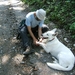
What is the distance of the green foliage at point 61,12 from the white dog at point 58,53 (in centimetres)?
130

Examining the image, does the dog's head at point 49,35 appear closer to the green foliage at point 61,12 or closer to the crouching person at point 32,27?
the crouching person at point 32,27

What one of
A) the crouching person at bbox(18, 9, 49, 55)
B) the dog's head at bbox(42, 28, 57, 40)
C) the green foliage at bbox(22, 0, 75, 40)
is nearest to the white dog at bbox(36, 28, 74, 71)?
the dog's head at bbox(42, 28, 57, 40)

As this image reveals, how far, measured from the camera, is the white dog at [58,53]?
15.6 ft

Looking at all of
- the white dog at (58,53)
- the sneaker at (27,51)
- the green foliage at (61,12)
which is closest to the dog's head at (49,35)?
the white dog at (58,53)

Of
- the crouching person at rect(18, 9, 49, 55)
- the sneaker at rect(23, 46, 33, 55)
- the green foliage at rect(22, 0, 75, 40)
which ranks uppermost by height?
the crouching person at rect(18, 9, 49, 55)

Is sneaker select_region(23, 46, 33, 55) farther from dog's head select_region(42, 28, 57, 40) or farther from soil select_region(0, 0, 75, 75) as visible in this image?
dog's head select_region(42, 28, 57, 40)

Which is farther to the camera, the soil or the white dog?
the soil

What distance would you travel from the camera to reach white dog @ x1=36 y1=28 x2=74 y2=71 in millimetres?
4758

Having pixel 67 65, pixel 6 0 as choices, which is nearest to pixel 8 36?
pixel 67 65

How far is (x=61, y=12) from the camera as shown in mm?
7883

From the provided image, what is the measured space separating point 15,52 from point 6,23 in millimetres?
2642

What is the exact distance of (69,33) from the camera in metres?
6.78

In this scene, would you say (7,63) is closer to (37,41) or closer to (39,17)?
(37,41)

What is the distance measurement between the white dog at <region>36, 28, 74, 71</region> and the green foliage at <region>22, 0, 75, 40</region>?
4.28 ft
